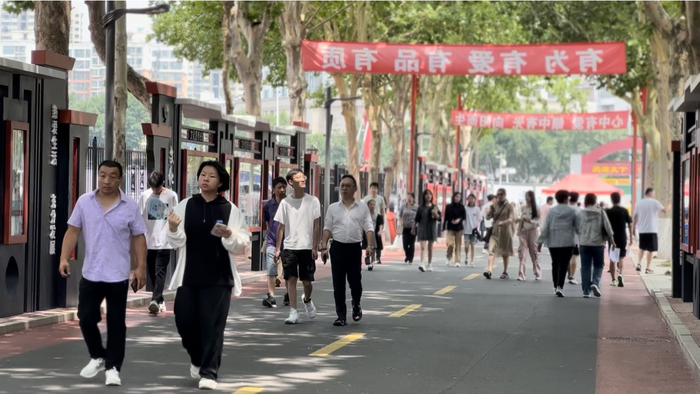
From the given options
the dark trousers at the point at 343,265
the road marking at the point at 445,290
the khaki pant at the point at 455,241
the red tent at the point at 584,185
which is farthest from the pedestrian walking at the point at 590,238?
the red tent at the point at 584,185

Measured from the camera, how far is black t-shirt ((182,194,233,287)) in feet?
28.9

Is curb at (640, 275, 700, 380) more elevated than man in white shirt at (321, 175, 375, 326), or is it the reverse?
man in white shirt at (321, 175, 375, 326)

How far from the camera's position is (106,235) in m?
8.84

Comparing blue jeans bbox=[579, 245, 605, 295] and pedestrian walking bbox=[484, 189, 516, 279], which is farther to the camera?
pedestrian walking bbox=[484, 189, 516, 279]

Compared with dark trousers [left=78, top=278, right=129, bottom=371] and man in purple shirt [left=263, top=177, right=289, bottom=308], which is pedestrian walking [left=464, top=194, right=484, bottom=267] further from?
dark trousers [left=78, top=278, right=129, bottom=371]

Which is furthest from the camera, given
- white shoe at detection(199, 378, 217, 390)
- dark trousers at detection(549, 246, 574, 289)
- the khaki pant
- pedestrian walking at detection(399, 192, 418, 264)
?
the khaki pant

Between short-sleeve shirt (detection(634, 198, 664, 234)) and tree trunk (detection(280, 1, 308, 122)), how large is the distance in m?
9.82

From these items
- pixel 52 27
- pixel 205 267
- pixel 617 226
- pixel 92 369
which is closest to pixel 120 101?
pixel 52 27

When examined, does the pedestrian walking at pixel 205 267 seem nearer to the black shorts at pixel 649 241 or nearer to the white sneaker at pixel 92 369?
the white sneaker at pixel 92 369

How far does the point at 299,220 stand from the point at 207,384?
485 cm

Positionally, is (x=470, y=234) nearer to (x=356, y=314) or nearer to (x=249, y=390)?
(x=356, y=314)

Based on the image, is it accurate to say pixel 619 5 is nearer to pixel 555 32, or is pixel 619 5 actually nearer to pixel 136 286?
pixel 555 32

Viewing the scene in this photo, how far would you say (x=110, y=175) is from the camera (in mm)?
8906

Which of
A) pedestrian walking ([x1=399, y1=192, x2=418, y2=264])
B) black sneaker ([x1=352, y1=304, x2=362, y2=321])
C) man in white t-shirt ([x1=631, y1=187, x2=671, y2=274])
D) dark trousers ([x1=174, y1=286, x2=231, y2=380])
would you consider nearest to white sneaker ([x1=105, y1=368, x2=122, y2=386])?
dark trousers ([x1=174, y1=286, x2=231, y2=380])
